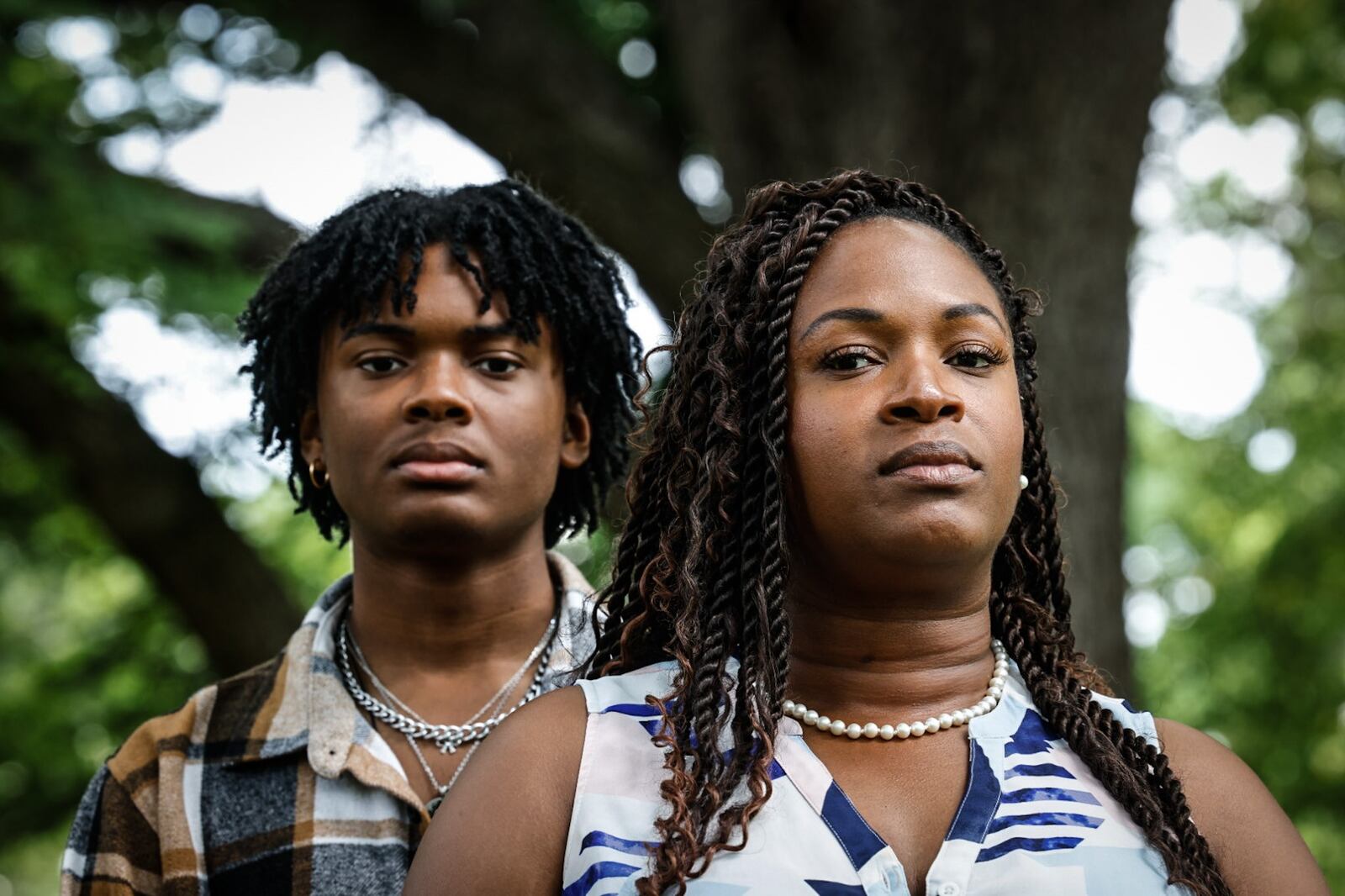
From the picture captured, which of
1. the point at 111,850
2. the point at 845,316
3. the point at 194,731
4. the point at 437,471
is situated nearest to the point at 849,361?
the point at 845,316

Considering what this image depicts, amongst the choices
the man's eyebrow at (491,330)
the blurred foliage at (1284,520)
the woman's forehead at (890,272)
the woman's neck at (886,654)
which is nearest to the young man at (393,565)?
the man's eyebrow at (491,330)

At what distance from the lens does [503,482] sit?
3281mm

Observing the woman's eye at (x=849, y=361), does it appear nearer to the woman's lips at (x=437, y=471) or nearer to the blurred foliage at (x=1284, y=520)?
the woman's lips at (x=437, y=471)

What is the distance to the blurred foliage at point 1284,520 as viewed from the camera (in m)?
8.97

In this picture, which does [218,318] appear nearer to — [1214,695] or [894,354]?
[894,354]

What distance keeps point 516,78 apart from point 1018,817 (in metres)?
4.70

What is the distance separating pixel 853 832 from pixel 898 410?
66cm

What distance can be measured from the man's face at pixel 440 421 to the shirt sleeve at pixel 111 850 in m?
0.76

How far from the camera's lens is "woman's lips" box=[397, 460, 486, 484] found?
3.20m

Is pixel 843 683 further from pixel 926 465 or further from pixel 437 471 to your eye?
pixel 437 471

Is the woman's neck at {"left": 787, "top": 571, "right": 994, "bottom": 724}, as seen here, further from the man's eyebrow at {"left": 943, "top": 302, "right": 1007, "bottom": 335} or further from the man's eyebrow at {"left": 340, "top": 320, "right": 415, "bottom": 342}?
the man's eyebrow at {"left": 340, "top": 320, "right": 415, "bottom": 342}

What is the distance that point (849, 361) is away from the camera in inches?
98.3

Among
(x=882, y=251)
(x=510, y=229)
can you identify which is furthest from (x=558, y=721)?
(x=510, y=229)

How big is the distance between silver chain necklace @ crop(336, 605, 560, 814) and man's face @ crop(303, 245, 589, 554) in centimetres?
28
